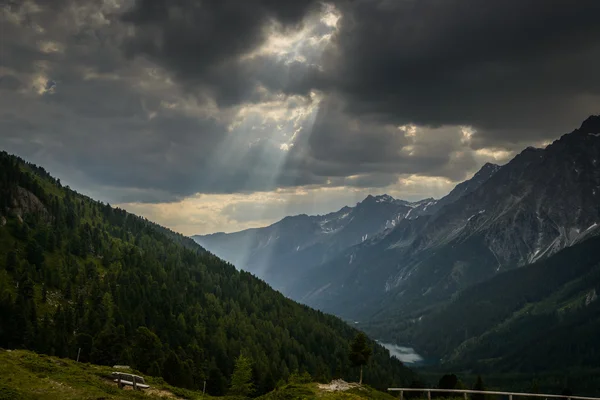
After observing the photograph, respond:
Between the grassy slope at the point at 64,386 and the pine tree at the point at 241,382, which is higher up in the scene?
the grassy slope at the point at 64,386

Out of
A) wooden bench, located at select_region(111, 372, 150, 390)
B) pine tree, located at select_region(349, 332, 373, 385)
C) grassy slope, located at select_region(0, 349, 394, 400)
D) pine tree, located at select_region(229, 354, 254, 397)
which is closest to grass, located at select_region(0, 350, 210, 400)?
grassy slope, located at select_region(0, 349, 394, 400)

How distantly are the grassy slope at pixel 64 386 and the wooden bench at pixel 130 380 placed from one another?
113 centimetres

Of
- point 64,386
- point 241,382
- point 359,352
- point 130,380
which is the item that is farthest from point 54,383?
point 241,382

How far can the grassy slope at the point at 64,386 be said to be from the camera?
43.5 m

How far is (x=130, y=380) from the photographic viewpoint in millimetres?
59188

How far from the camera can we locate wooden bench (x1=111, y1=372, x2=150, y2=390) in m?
55.0

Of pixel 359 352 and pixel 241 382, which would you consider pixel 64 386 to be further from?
pixel 241 382

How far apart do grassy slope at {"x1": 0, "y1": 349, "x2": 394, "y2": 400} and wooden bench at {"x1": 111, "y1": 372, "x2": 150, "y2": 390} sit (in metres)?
1.13

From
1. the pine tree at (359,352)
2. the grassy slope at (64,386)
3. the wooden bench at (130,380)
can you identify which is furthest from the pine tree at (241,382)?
the wooden bench at (130,380)

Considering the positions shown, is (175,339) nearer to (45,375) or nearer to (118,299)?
(118,299)

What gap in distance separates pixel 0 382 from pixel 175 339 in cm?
15458

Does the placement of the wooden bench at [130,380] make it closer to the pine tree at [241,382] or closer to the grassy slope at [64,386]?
the grassy slope at [64,386]

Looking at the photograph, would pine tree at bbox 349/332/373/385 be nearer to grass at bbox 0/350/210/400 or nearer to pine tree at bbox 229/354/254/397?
grass at bbox 0/350/210/400

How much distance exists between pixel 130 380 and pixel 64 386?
40.0 ft
